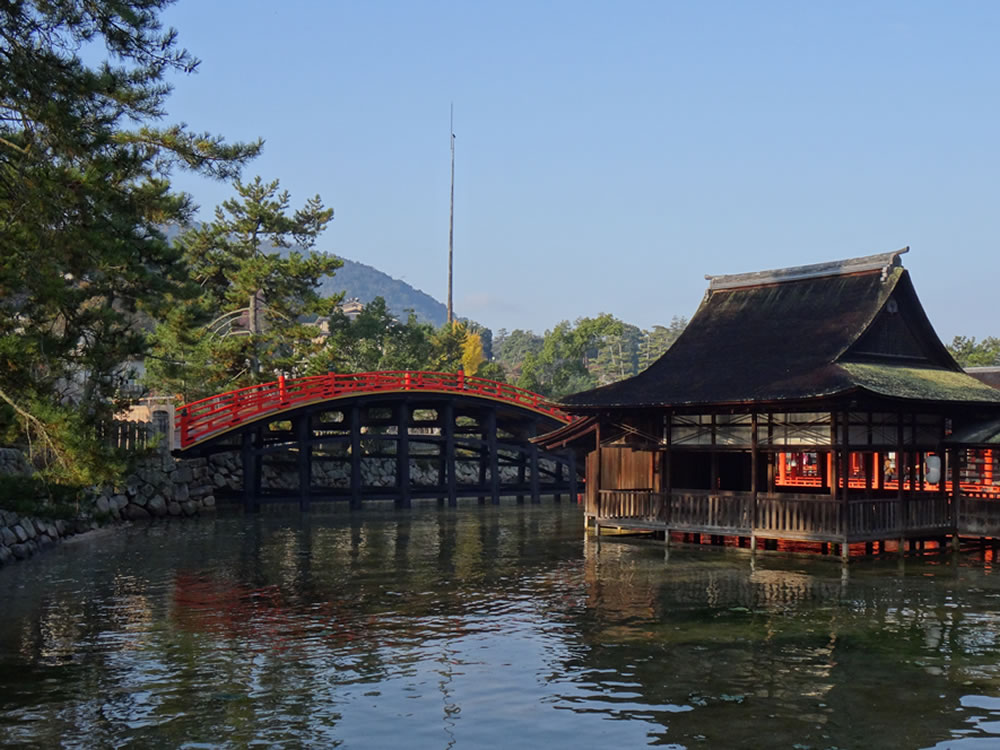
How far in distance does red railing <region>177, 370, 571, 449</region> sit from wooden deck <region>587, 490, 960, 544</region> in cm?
1152

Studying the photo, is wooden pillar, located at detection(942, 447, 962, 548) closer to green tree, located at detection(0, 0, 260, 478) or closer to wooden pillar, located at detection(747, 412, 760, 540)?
wooden pillar, located at detection(747, 412, 760, 540)

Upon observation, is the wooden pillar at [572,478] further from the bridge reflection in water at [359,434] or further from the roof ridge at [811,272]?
the roof ridge at [811,272]

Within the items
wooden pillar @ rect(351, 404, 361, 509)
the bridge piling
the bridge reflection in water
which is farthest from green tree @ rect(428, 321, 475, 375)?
the bridge piling

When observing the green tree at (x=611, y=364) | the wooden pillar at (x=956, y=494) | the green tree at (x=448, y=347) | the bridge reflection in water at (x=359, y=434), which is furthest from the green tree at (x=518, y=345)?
the wooden pillar at (x=956, y=494)

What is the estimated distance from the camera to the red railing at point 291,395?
3991 cm

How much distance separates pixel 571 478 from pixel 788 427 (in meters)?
24.4

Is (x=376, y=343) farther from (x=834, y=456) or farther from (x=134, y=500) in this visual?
(x=834, y=456)

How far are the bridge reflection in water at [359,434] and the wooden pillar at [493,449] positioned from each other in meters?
0.05

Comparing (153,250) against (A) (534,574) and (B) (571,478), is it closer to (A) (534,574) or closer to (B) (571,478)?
(A) (534,574)

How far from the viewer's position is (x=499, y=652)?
15703 mm

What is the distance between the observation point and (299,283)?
4956 cm

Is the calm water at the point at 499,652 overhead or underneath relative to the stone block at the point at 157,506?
underneath

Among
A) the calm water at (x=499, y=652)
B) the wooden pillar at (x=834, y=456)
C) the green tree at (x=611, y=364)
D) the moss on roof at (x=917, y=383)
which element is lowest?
the calm water at (x=499, y=652)

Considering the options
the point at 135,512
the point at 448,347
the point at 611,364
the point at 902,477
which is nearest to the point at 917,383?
the point at 902,477
